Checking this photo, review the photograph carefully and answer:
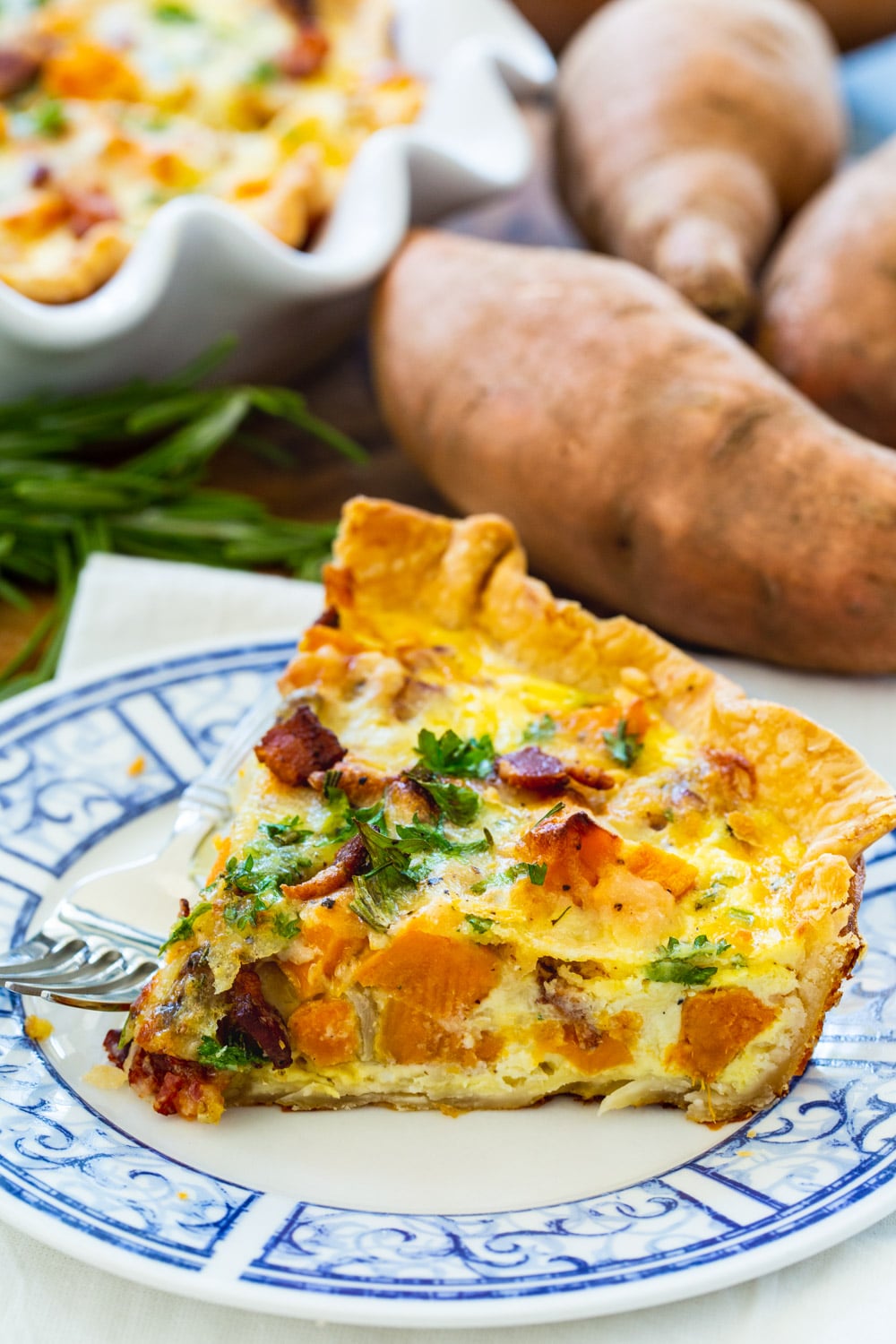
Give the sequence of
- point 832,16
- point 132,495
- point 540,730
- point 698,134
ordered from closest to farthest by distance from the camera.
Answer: point 540,730 < point 132,495 < point 698,134 < point 832,16

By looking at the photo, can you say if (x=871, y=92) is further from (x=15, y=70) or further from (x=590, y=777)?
(x=590, y=777)

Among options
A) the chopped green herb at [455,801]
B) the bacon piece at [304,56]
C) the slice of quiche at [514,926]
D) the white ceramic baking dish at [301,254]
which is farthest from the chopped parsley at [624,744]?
the bacon piece at [304,56]

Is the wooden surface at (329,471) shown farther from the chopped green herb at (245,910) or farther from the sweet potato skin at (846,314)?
the chopped green herb at (245,910)

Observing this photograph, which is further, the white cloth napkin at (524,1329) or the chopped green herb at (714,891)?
the chopped green herb at (714,891)

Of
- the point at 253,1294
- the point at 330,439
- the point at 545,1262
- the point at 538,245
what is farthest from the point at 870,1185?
the point at 538,245

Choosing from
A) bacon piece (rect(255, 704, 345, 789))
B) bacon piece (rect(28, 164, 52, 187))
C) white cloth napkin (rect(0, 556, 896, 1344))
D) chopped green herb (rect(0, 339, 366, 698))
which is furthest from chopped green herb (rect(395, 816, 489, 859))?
bacon piece (rect(28, 164, 52, 187))

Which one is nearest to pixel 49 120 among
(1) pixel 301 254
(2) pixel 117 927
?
(1) pixel 301 254
